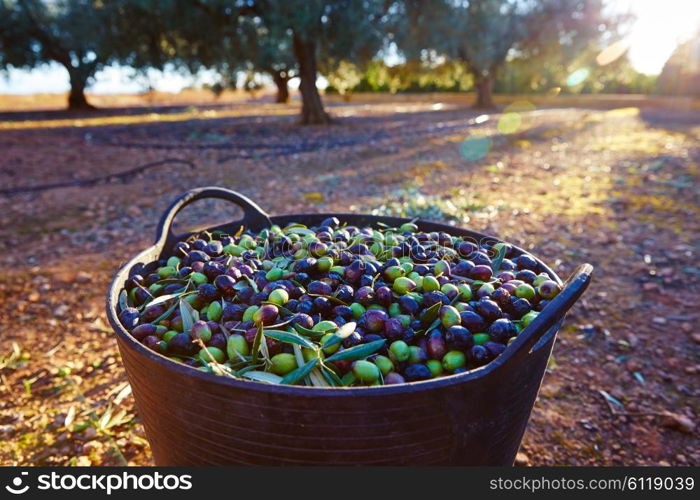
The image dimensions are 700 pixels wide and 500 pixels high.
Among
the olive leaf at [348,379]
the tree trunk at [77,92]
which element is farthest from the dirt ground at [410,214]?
the tree trunk at [77,92]

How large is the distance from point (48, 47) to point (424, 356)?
114 ft

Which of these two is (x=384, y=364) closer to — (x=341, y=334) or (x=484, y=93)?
(x=341, y=334)

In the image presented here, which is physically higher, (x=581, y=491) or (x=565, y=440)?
(x=581, y=491)

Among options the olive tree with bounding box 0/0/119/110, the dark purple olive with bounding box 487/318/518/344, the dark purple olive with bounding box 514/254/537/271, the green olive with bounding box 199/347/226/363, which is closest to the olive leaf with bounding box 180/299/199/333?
the green olive with bounding box 199/347/226/363

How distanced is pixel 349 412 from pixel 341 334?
37cm

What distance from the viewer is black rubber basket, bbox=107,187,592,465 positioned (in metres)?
1.41

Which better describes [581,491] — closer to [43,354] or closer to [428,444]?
[428,444]

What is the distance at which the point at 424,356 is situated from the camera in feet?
5.81

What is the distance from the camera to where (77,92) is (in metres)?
30.3

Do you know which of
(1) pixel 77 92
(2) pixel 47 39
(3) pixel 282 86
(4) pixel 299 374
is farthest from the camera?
(3) pixel 282 86

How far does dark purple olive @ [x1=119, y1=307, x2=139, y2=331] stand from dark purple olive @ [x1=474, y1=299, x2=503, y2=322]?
4.65 ft

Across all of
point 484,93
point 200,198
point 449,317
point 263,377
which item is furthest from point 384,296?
point 484,93

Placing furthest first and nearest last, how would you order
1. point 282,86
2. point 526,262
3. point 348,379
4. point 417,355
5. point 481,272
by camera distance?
point 282,86
point 526,262
point 481,272
point 417,355
point 348,379

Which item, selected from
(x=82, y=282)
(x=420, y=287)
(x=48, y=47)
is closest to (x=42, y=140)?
(x=82, y=282)
